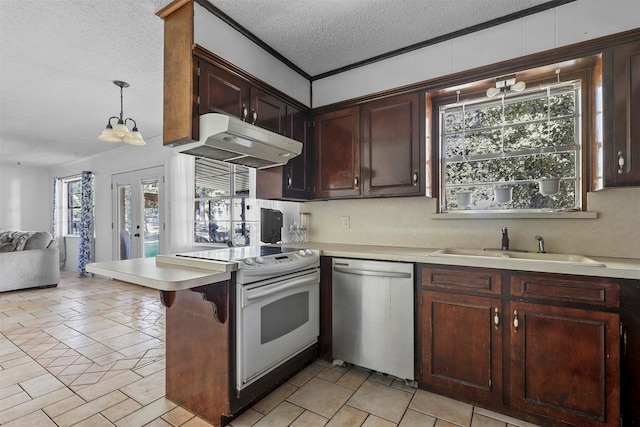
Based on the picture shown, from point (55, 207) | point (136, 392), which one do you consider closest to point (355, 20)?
point (136, 392)

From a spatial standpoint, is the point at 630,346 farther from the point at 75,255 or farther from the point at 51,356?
the point at 75,255

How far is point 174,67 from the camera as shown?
2012 mm

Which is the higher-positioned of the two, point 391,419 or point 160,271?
point 160,271

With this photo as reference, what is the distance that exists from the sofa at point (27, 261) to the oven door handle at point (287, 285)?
5356 millimetres

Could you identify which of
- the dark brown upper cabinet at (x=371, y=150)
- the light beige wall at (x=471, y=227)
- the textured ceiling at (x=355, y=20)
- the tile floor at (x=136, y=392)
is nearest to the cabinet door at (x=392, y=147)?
the dark brown upper cabinet at (x=371, y=150)

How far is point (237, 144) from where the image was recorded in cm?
207

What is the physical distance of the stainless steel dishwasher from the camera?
2082 millimetres

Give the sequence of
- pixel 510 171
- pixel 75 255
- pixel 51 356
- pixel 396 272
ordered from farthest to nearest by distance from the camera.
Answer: pixel 75 255 → pixel 51 356 → pixel 510 171 → pixel 396 272

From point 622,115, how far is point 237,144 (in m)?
2.32

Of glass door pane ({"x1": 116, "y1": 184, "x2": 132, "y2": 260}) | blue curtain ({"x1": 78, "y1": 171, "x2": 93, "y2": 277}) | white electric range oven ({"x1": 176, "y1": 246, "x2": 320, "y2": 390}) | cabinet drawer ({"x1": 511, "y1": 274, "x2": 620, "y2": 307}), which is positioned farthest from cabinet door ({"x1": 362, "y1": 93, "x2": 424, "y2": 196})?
blue curtain ({"x1": 78, "y1": 171, "x2": 93, "y2": 277})

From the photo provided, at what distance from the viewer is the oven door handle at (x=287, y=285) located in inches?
71.9

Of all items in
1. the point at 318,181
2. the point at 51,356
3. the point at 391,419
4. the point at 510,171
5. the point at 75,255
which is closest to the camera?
the point at 391,419

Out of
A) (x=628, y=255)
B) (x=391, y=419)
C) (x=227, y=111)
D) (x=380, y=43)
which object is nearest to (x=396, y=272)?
(x=391, y=419)

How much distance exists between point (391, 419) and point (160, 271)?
1525 mm
